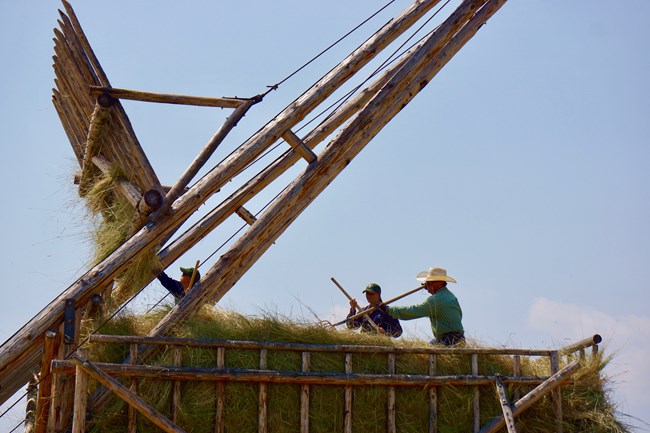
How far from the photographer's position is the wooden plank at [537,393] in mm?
9813

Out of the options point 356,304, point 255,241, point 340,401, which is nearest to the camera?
point 340,401

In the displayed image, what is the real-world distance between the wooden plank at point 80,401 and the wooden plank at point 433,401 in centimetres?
336

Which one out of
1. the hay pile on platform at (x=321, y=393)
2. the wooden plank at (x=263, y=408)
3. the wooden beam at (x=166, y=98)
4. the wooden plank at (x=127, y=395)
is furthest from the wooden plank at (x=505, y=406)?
the wooden beam at (x=166, y=98)

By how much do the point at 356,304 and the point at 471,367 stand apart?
9.03 ft

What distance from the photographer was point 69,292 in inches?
372

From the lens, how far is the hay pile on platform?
8.90m

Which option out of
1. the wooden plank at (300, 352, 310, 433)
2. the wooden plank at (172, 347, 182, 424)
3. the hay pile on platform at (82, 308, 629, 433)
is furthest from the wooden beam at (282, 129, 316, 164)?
the wooden plank at (172, 347, 182, 424)

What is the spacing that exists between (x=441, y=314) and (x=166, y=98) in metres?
3.87

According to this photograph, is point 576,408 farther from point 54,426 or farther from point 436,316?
point 54,426

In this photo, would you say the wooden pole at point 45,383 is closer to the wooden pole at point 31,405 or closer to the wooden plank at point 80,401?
the wooden pole at point 31,405

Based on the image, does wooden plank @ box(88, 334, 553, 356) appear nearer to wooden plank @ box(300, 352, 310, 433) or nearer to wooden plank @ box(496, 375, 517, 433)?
wooden plank @ box(300, 352, 310, 433)

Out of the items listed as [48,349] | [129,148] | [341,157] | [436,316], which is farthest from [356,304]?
[48,349]

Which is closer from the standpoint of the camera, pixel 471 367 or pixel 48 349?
pixel 48 349

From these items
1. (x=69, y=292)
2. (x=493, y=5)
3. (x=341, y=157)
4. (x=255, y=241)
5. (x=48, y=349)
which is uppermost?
(x=493, y=5)
